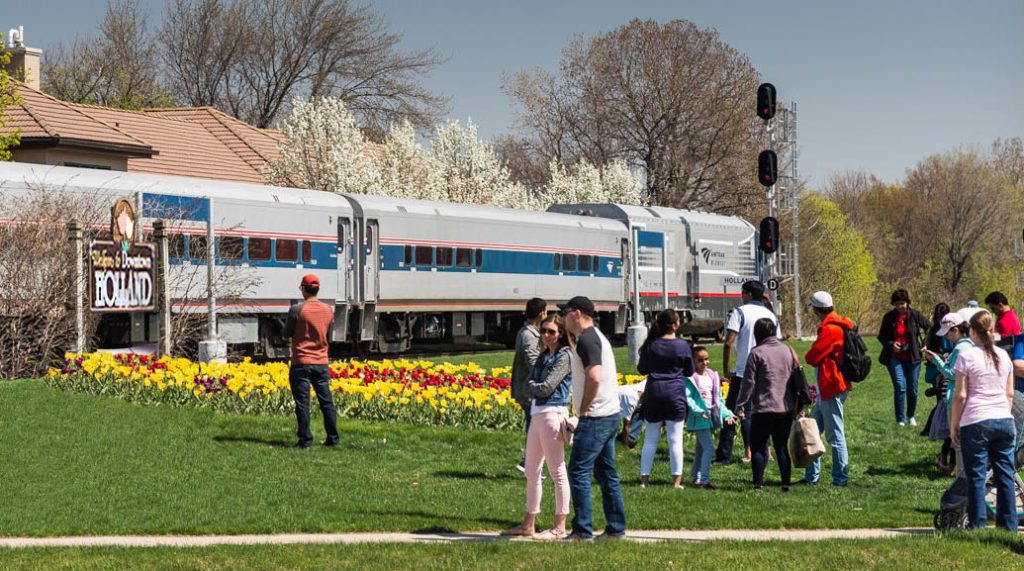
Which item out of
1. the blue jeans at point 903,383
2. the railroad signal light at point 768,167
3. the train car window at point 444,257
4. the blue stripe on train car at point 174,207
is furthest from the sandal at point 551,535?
the train car window at point 444,257

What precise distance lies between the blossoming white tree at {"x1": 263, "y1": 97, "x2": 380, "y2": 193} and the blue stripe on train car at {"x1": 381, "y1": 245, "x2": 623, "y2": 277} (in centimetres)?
1116

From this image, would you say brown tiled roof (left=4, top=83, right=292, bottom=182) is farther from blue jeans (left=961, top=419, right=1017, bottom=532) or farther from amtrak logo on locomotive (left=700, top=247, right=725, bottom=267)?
blue jeans (left=961, top=419, right=1017, bottom=532)

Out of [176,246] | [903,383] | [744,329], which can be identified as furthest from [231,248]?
[744,329]

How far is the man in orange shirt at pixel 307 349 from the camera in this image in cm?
1475

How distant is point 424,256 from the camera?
110 ft

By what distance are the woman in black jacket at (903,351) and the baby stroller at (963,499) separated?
713 centimetres

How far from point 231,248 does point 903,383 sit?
13.7m

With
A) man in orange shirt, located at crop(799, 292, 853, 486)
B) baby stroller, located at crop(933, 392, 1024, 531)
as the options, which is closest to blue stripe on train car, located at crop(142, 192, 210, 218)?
man in orange shirt, located at crop(799, 292, 853, 486)

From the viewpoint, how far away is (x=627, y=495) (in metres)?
13.2

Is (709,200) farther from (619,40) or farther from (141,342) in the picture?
(141,342)

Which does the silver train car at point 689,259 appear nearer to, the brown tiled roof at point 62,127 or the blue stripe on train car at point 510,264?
the blue stripe on train car at point 510,264

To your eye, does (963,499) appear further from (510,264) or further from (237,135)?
(237,135)

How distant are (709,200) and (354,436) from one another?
4932cm

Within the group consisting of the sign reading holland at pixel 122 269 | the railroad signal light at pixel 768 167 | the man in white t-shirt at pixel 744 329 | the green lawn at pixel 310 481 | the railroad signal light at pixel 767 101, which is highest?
the railroad signal light at pixel 767 101
